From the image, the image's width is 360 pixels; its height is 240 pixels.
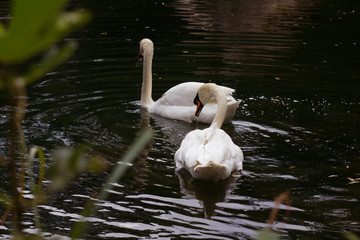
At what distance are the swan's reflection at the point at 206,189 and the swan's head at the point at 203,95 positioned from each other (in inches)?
56.4

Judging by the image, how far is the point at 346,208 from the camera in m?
5.09

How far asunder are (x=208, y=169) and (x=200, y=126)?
8.85 ft

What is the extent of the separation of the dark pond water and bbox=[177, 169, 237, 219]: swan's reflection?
0.01m

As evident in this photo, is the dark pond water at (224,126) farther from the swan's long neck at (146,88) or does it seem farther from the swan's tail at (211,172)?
the swan's long neck at (146,88)

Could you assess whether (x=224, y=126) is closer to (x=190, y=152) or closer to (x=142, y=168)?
(x=142, y=168)

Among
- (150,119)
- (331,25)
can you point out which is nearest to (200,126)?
(150,119)

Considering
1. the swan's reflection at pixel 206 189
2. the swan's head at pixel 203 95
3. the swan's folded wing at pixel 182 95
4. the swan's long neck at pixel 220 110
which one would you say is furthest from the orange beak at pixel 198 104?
the swan's reflection at pixel 206 189

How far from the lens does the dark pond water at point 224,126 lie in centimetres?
491

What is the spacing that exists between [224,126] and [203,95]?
0.68m

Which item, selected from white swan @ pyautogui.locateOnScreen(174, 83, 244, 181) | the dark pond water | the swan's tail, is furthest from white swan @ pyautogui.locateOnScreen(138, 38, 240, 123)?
the swan's tail

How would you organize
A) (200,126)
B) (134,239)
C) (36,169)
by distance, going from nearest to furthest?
(134,239) → (36,169) → (200,126)

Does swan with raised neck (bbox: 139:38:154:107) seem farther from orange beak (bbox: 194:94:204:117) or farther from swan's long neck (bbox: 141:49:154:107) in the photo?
orange beak (bbox: 194:94:204:117)

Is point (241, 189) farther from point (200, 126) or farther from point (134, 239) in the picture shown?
point (200, 126)

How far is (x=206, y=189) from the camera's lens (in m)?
5.73
